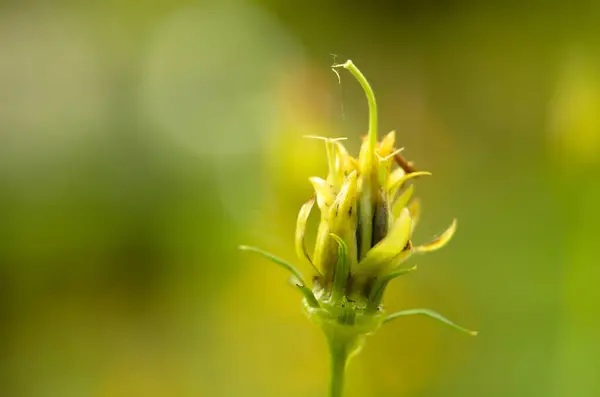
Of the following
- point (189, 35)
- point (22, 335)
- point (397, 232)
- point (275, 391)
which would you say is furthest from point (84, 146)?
point (397, 232)

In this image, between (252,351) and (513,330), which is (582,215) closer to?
(513,330)

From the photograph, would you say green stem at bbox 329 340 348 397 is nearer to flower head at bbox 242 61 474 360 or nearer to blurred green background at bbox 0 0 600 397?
flower head at bbox 242 61 474 360

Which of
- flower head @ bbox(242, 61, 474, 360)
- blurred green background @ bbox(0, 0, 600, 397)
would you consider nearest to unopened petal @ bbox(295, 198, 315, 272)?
flower head @ bbox(242, 61, 474, 360)

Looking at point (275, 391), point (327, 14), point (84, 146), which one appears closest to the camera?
point (275, 391)

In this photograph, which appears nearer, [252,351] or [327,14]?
[252,351]

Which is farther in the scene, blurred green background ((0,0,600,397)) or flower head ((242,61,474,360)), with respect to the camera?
blurred green background ((0,0,600,397))

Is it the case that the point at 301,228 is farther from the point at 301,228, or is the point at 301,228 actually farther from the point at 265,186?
the point at 265,186

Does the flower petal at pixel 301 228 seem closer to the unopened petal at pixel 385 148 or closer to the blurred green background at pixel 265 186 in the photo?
the unopened petal at pixel 385 148
